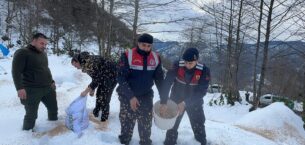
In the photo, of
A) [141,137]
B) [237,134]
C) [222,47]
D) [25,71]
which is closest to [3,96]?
[25,71]

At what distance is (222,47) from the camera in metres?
19.7

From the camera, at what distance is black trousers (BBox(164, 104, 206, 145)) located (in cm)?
537

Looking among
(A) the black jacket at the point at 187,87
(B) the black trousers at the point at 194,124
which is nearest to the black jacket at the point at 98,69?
(A) the black jacket at the point at 187,87

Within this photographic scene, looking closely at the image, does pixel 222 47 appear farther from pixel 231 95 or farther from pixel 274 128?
pixel 274 128

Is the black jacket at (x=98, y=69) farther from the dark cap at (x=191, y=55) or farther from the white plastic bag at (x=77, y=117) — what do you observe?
the dark cap at (x=191, y=55)

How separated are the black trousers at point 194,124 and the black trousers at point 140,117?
0.39 metres

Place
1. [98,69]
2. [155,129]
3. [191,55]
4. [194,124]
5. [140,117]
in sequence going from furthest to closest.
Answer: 1. [155,129]
2. [98,69]
3. [194,124]
4. [140,117]
5. [191,55]

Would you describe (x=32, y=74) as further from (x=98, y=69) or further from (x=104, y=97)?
(x=104, y=97)

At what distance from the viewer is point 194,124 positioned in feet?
18.0

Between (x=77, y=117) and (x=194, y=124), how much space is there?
179 centimetres

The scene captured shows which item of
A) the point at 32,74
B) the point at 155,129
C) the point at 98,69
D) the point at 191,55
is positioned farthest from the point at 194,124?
the point at 32,74

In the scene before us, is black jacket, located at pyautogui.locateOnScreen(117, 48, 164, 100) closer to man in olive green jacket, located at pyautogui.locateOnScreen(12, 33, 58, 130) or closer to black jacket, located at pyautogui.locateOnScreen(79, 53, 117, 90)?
black jacket, located at pyautogui.locateOnScreen(79, 53, 117, 90)

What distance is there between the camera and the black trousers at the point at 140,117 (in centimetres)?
513

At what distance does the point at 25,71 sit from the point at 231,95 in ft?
41.5
